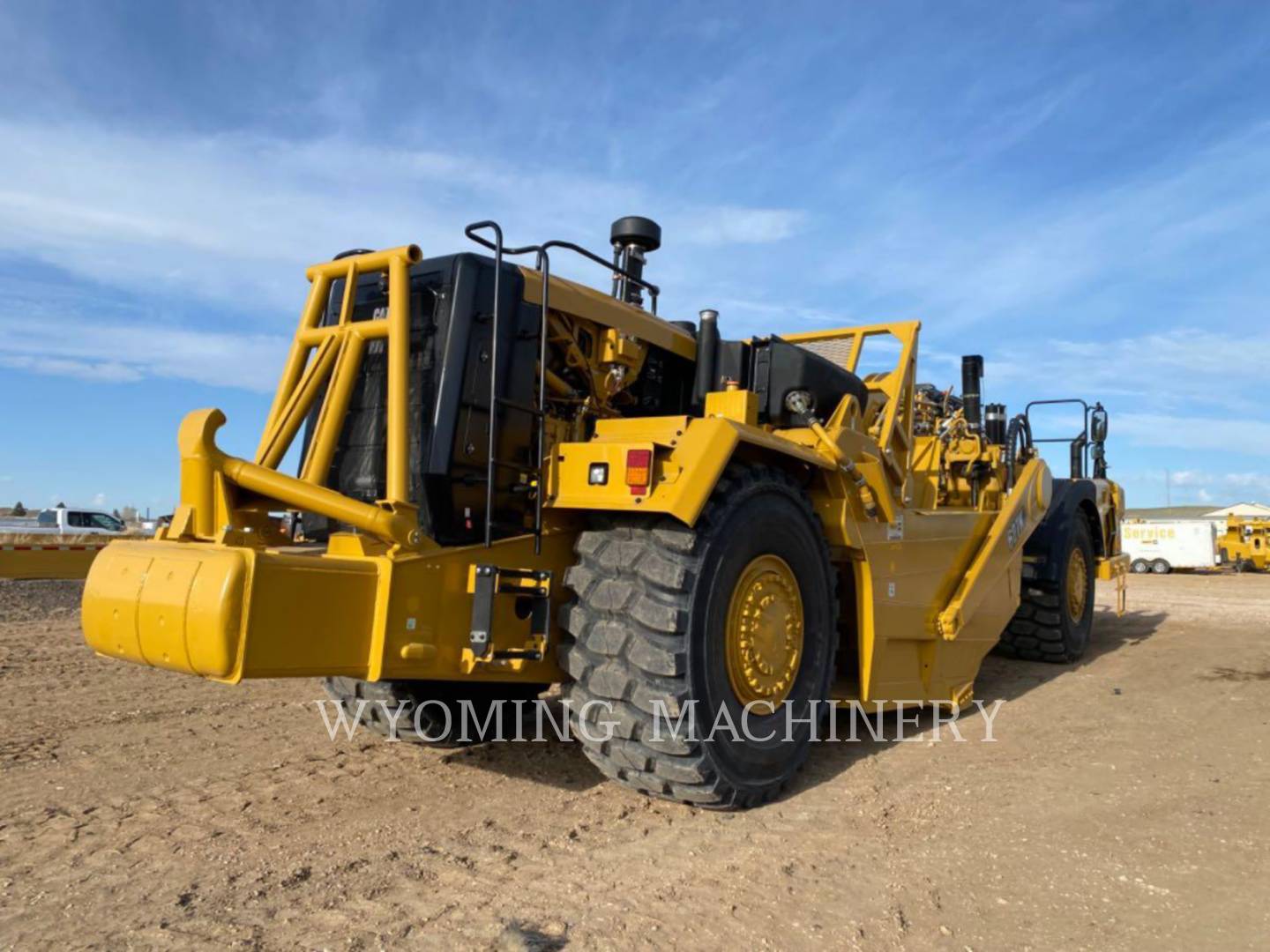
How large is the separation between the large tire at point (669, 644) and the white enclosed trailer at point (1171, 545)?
31.1 m

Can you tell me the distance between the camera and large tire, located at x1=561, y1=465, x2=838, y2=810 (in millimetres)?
3902

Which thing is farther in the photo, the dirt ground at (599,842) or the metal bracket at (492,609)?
the metal bracket at (492,609)

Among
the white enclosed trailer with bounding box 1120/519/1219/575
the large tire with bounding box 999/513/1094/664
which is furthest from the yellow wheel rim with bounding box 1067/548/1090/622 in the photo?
the white enclosed trailer with bounding box 1120/519/1219/575

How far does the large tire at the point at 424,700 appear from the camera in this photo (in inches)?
202

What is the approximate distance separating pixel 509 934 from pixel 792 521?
243 cm

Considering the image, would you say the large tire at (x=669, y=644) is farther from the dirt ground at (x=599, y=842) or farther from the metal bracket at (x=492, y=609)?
the dirt ground at (x=599, y=842)

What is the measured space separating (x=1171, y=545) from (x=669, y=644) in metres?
34.0

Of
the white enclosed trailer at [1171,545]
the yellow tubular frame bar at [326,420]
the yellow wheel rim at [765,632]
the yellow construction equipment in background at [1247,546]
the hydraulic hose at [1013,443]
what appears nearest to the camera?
the yellow tubular frame bar at [326,420]

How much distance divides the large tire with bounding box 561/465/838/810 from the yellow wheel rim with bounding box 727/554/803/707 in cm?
4

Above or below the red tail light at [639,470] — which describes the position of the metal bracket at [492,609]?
below

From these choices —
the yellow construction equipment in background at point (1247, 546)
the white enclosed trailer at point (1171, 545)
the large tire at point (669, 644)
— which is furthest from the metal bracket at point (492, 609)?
the yellow construction equipment in background at point (1247, 546)

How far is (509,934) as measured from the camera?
2930mm

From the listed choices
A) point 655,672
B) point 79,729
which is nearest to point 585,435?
point 655,672

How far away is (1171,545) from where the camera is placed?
32.5m
